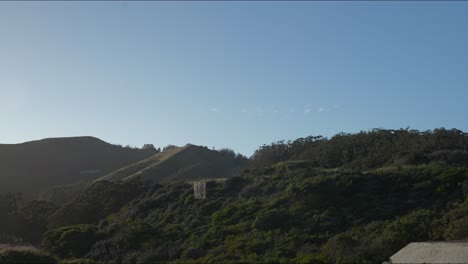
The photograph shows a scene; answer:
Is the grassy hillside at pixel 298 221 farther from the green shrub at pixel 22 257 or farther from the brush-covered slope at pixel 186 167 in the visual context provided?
the brush-covered slope at pixel 186 167

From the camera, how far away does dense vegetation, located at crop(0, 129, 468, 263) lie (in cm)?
1708

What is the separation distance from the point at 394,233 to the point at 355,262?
9.43ft

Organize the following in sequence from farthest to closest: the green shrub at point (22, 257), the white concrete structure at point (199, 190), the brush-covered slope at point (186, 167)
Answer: the brush-covered slope at point (186, 167)
the white concrete structure at point (199, 190)
the green shrub at point (22, 257)

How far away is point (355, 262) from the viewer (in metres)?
14.0

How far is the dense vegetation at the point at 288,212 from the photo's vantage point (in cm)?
1708

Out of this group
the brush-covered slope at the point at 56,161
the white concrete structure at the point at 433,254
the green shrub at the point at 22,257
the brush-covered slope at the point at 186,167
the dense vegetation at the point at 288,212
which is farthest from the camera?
the brush-covered slope at the point at 56,161

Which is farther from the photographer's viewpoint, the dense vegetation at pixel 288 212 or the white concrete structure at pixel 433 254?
the dense vegetation at pixel 288 212

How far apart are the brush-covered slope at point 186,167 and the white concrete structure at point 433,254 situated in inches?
1436

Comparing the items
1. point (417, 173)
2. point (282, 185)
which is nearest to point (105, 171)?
point (282, 185)

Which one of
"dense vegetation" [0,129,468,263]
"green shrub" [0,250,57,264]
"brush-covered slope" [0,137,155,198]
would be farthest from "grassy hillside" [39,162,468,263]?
"brush-covered slope" [0,137,155,198]

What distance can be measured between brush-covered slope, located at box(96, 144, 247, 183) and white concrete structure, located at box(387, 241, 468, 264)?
36.5m

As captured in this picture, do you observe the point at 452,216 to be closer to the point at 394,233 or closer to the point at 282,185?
the point at 394,233

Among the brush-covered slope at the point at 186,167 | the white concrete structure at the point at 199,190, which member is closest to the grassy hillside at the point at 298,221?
the white concrete structure at the point at 199,190

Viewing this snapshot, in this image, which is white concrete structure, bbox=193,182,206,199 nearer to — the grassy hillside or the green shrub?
the grassy hillside
